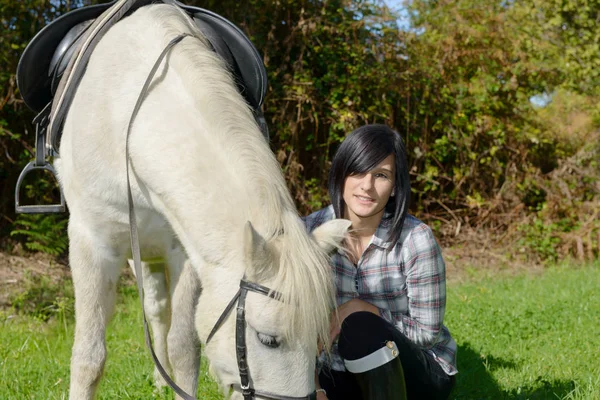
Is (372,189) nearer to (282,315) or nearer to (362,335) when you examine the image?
(362,335)

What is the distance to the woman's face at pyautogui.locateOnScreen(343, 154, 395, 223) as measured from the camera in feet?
8.71

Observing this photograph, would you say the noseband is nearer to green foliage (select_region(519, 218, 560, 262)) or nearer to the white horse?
the white horse

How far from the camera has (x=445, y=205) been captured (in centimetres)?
844

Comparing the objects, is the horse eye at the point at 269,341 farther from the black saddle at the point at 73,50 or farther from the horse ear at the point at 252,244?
the black saddle at the point at 73,50

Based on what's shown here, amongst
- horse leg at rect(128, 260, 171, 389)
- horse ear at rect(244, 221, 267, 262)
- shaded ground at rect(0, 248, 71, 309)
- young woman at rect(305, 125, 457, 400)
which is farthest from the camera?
shaded ground at rect(0, 248, 71, 309)

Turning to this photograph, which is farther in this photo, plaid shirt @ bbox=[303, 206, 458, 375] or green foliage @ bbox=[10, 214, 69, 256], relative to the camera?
green foliage @ bbox=[10, 214, 69, 256]

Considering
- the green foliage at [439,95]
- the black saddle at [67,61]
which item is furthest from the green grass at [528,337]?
the green foliage at [439,95]

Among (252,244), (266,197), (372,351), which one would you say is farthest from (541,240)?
(252,244)

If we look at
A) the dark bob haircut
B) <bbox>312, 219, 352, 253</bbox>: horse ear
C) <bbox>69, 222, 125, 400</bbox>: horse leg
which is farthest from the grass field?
<bbox>312, 219, 352, 253</bbox>: horse ear

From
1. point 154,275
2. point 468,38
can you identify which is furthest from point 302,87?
point 154,275

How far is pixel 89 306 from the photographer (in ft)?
9.47

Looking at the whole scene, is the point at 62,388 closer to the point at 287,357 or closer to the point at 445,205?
the point at 287,357

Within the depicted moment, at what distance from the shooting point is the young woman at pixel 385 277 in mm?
2543

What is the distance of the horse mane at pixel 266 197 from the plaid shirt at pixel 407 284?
2.13ft
